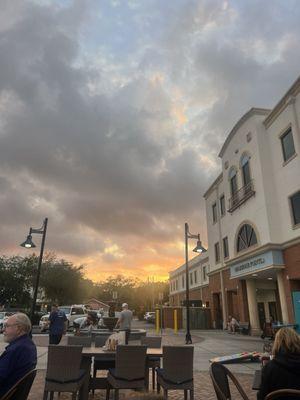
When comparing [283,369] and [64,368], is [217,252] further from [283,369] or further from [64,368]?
[283,369]

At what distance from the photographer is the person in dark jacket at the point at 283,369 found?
396 centimetres

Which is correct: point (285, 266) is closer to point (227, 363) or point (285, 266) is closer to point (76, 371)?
point (227, 363)

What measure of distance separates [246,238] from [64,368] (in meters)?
22.6

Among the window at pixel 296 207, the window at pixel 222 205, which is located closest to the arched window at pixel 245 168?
the window at pixel 296 207

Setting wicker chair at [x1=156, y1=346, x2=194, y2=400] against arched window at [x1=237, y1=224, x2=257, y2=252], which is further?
arched window at [x1=237, y1=224, x2=257, y2=252]

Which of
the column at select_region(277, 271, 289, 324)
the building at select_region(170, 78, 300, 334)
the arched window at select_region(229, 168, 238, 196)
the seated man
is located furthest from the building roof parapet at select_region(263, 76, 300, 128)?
the seated man

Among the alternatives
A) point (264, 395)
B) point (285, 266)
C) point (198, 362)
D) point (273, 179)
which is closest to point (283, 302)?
point (285, 266)

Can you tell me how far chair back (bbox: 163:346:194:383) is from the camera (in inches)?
272

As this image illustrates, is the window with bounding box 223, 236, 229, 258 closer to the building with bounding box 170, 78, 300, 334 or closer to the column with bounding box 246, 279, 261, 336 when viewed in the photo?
the building with bounding box 170, 78, 300, 334

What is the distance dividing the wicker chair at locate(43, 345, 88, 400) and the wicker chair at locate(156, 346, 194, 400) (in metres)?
1.58

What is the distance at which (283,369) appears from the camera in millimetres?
4012

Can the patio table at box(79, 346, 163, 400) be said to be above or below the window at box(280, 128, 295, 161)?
below

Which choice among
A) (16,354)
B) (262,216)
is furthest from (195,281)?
(16,354)

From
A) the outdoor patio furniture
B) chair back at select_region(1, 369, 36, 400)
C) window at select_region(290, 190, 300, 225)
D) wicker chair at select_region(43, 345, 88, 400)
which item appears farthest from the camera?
window at select_region(290, 190, 300, 225)
